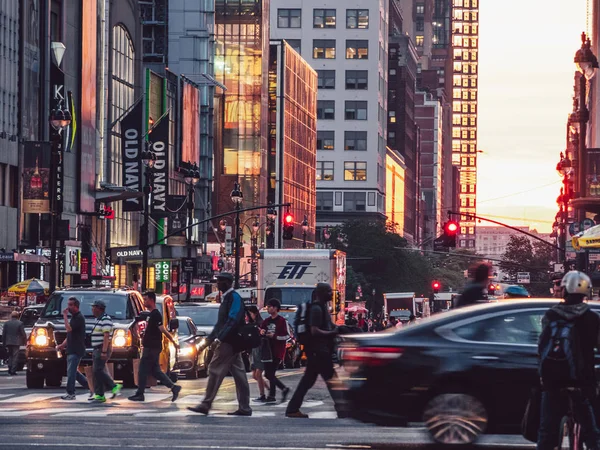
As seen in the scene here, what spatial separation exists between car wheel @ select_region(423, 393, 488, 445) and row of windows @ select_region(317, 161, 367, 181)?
148 m

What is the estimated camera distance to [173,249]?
297ft

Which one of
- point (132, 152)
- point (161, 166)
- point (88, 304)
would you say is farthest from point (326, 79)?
point (88, 304)

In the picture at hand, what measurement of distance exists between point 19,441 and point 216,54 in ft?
376

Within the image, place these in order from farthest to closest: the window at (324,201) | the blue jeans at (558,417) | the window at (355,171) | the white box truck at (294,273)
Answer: the window at (324,201) → the window at (355,171) → the white box truck at (294,273) → the blue jeans at (558,417)

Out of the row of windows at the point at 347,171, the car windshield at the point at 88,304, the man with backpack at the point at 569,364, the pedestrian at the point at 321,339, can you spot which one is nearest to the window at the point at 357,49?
the row of windows at the point at 347,171

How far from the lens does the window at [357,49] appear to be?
16438 centimetres

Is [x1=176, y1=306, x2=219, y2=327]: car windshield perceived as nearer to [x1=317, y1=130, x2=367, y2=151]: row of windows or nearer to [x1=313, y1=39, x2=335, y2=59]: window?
[x1=317, y1=130, x2=367, y2=151]: row of windows

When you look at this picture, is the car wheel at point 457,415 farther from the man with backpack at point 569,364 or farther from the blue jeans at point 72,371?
the blue jeans at point 72,371

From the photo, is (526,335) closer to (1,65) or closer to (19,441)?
(19,441)

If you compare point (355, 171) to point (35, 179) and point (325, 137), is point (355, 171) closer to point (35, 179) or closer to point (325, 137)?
point (325, 137)

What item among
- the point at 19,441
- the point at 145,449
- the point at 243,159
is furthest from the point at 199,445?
the point at 243,159

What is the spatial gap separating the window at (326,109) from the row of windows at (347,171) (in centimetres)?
545

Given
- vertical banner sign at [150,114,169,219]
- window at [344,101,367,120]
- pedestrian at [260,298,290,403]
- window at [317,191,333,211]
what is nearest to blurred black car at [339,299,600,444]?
pedestrian at [260,298,290,403]

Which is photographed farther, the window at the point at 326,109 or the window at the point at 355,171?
the window at the point at 326,109
